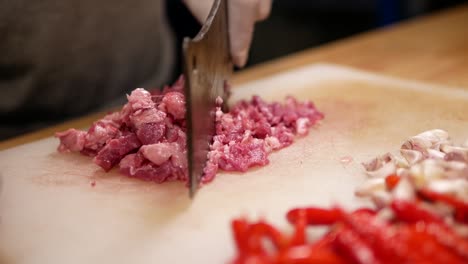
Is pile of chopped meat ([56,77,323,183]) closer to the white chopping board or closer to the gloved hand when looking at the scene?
the white chopping board

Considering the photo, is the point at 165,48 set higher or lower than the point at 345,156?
lower

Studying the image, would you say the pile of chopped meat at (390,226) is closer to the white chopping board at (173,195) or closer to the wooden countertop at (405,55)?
the white chopping board at (173,195)

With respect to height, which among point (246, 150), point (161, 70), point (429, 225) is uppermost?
point (429, 225)

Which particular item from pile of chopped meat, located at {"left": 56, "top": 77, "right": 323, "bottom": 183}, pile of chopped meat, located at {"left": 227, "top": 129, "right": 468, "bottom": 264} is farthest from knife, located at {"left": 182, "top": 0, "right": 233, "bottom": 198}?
pile of chopped meat, located at {"left": 227, "top": 129, "right": 468, "bottom": 264}

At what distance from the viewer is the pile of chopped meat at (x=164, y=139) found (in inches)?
69.1

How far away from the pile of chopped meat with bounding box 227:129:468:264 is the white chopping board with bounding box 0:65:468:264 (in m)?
0.10

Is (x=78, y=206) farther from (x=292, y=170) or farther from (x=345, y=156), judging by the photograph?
(x=345, y=156)

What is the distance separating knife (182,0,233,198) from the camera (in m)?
1.52

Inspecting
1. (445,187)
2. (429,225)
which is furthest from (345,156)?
(429,225)

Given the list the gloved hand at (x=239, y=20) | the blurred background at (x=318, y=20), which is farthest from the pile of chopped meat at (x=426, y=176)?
the blurred background at (x=318, y=20)

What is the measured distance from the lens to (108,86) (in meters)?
2.93

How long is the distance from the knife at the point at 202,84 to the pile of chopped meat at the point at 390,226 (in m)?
0.31

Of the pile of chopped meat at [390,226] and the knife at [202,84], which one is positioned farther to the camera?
the knife at [202,84]

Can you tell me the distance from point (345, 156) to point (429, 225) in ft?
2.11
